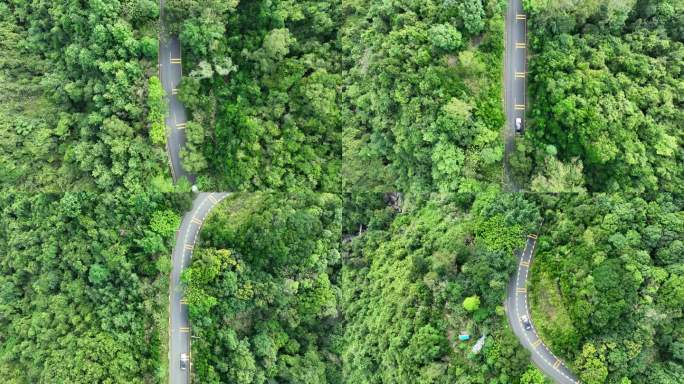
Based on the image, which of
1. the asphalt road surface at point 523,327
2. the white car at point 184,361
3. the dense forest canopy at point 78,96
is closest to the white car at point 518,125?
the asphalt road surface at point 523,327

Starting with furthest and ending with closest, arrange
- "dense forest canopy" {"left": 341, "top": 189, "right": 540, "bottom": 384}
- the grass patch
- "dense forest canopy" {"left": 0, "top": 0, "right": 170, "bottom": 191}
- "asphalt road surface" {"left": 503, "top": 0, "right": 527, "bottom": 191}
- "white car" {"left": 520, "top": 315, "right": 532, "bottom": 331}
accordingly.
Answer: "dense forest canopy" {"left": 0, "top": 0, "right": 170, "bottom": 191} < "asphalt road surface" {"left": 503, "top": 0, "right": 527, "bottom": 191} < "dense forest canopy" {"left": 341, "top": 189, "right": 540, "bottom": 384} < "white car" {"left": 520, "top": 315, "right": 532, "bottom": 331} < the grass patch

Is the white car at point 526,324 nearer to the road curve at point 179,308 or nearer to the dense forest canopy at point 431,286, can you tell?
the dense forest canopy at point 431,286

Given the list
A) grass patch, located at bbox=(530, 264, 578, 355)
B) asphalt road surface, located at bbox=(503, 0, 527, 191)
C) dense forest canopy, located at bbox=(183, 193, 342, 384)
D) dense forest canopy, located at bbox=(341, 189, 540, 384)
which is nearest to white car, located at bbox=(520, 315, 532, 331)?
grass patch, located at bbox=(530, 264, 578, 355)

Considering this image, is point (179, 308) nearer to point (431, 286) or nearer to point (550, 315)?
point (431, 286)

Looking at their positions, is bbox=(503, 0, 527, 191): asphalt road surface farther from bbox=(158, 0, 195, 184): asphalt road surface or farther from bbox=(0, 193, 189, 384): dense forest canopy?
bbox=(0, 193, 189, 384): dense forest canopy

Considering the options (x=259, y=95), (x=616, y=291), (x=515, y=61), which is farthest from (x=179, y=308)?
(x=515, y=61)

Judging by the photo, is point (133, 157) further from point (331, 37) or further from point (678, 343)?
point (678, 343)

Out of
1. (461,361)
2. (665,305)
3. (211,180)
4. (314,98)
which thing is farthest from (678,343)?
(211,180)
